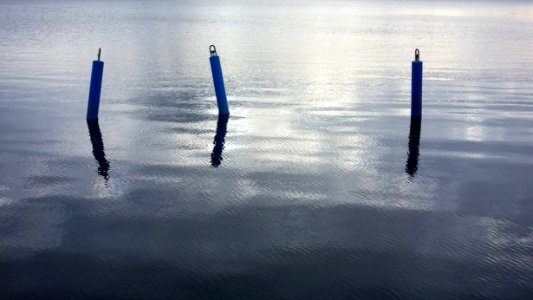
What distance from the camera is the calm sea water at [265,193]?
6.71m

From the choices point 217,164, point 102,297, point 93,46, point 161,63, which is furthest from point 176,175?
point 93,46

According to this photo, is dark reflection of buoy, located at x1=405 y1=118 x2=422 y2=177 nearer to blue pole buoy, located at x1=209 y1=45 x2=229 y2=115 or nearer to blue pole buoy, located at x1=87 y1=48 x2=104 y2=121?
blue pole buoy, located at x1=209 y1=45 x2=229 y2=115

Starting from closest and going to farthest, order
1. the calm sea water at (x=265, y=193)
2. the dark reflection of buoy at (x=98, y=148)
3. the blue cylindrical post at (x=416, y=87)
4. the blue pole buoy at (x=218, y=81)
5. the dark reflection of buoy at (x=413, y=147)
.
→ the calm sea water at (x=265, y=193) → the dark reflection of buoy at (x=98, y=148) → the dark reflection of buoy at (x=413, y=147) → the blue cylindrical post at (x=416, y=87) → the blue pole buoy at (x=218, y=81)

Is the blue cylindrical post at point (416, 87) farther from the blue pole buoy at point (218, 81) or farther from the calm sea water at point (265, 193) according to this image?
the blue pole buoy at point (218, 81)

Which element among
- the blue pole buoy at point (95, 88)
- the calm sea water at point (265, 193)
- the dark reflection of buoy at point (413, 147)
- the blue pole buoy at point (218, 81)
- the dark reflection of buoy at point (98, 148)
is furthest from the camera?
the blue pole buoy at point (218, 81)

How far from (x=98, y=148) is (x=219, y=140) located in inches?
115

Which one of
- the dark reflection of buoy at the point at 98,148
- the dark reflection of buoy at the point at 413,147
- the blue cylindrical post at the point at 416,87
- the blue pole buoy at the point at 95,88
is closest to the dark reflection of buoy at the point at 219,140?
the dark reflection of buoy at the point at 98,148

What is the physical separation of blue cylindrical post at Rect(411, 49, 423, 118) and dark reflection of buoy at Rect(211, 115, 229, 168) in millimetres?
5519

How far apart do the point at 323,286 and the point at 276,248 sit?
1146 mm

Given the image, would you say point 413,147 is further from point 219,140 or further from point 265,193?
point 265,193

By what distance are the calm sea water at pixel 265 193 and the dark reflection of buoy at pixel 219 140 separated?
0.25ft

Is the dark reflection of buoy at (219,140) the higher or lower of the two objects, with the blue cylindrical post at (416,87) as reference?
lower

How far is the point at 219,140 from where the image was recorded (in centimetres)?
1353

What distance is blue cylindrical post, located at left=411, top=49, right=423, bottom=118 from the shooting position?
14977 millimetres
